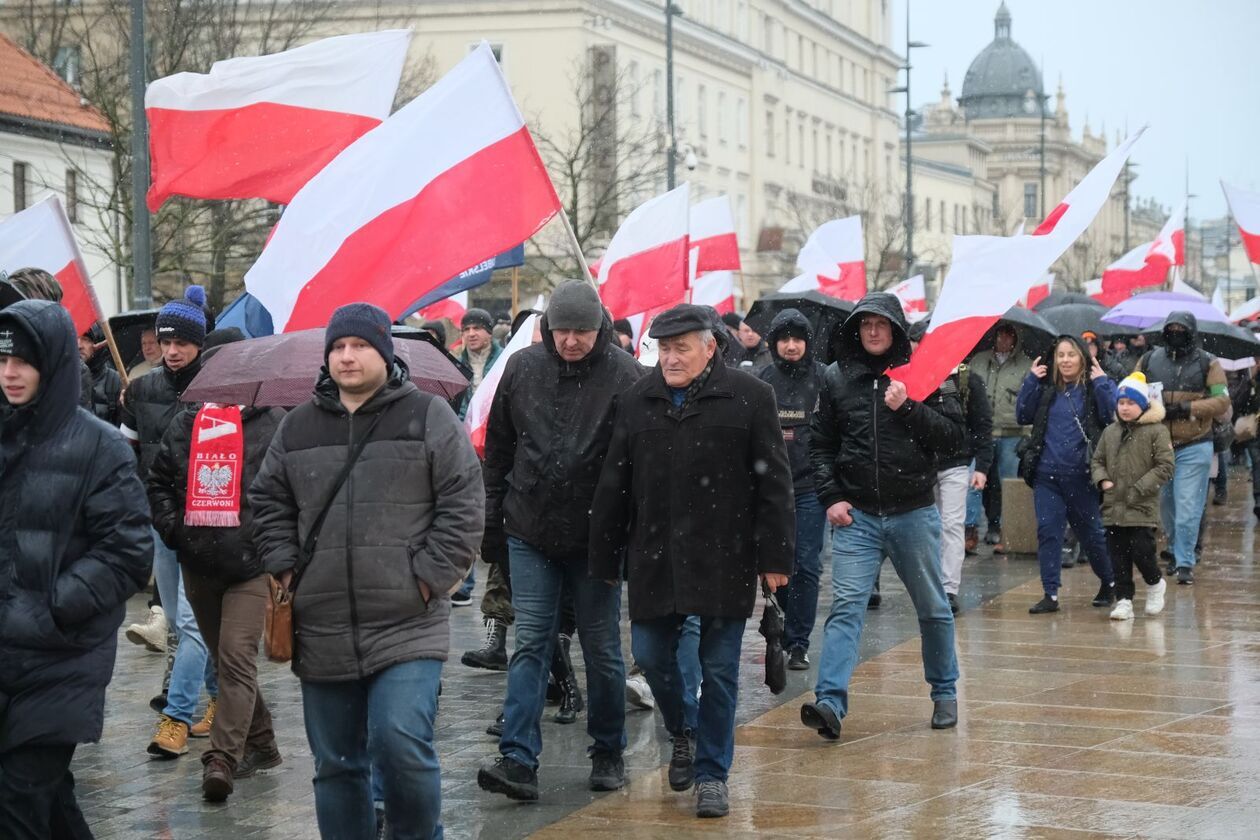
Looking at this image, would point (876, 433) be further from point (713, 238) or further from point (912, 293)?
point (912, 293)

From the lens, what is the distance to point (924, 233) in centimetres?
9769

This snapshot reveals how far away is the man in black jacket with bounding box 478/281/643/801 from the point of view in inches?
295

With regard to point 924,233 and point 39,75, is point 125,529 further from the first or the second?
point 924,233

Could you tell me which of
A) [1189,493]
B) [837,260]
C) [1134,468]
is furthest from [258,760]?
[837,260]

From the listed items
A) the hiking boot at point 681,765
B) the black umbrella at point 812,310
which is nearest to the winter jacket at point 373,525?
the hiking boot at point 681,765

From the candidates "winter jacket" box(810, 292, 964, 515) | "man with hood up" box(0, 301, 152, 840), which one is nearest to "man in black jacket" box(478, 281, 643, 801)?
"winter jacket" box(810, 292, 964, 515)

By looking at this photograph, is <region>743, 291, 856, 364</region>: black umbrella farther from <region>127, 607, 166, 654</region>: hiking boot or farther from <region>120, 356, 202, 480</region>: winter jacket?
<region>120, 356, 202, 480</region>: winter jacket

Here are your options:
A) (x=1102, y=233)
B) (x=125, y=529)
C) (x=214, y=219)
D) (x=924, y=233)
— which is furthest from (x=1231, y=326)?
(x=1102, y=233)

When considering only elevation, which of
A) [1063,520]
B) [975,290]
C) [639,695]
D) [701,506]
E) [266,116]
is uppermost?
[266,116]

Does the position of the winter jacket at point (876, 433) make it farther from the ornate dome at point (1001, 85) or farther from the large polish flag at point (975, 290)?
the ornate dome at point (1001, 85)

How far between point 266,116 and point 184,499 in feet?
10.7

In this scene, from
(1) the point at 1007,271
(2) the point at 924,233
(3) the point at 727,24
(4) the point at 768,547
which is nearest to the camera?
(4) the point at 768,547

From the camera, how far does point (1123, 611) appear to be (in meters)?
12.2

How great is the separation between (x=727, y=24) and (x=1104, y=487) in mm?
62610
